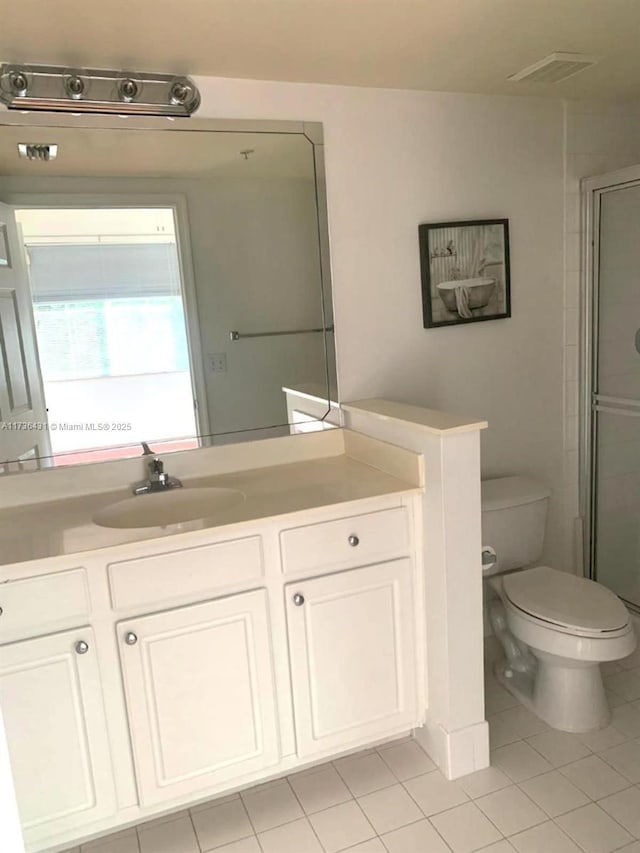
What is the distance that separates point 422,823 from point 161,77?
2250mm

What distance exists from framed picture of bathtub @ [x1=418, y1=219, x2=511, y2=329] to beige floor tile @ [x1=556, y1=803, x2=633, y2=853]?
1597 millimetres

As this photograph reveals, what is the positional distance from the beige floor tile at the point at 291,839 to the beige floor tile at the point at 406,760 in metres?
0.33

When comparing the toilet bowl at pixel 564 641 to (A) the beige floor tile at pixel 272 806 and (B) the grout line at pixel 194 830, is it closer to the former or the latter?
(A) the beige floor tile at pixel 272 806

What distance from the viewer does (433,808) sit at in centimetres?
188

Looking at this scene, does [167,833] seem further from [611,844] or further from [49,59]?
[49,59]

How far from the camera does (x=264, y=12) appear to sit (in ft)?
5.45

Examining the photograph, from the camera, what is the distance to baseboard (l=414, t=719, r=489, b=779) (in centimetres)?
200

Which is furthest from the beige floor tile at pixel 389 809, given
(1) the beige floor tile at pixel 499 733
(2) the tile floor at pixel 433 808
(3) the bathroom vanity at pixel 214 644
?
(1) the beige floor tile at pixel 499 733

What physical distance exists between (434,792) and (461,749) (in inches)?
5.7

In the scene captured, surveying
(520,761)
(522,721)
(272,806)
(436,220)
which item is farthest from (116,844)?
(436,220)

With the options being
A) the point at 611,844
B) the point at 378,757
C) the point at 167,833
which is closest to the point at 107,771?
the point at 167,833

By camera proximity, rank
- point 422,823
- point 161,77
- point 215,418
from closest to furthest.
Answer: point 422,823
point 161,77
point 215,418

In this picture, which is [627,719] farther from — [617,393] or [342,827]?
[617,393]

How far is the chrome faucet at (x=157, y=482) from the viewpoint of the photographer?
2.08 m
